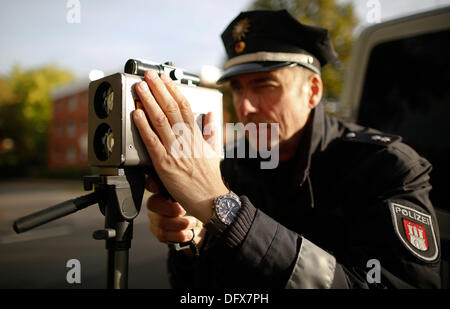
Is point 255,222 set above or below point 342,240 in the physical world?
above

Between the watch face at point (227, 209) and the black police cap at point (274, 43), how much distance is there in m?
0.94

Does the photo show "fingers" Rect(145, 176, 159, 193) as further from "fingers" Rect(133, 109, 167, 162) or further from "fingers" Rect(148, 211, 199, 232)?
"fingers" Rect(133, 109, 167, 162)

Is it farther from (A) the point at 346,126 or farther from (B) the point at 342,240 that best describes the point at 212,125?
(A) the point at 346,126

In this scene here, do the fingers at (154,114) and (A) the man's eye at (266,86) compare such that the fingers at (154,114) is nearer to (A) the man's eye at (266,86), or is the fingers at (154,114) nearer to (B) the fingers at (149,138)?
(B) the fingers at (149,138)

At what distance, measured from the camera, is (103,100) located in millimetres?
1127

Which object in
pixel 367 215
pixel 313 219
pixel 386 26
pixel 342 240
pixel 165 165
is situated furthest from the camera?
pixel 386 26

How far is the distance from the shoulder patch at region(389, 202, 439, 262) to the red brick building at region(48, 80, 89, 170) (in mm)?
38868

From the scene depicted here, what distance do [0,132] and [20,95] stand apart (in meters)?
5.86

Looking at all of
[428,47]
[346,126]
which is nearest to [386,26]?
[428,47]

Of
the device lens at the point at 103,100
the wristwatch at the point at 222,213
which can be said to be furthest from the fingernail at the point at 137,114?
the wristwatch at the point at 222,213

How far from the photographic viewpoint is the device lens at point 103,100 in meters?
1.11

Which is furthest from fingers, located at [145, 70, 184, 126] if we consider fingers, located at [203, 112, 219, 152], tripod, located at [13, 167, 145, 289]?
tripod, located at [13, 167, 145, 289]

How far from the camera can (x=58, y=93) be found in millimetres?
38594

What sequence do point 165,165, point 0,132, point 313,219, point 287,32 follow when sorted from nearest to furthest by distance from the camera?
point 165,165 < point 313,219 < point 287,32 < point 0,132
